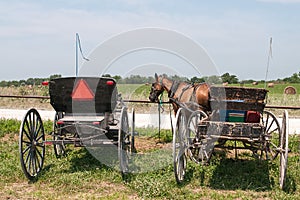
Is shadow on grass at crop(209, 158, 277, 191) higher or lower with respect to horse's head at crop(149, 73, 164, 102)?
lower

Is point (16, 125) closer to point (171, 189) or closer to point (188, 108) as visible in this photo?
point (188, 108)

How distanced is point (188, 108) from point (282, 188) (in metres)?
3.10

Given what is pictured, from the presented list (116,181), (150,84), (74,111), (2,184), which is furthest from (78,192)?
(150,84)

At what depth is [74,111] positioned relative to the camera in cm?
736

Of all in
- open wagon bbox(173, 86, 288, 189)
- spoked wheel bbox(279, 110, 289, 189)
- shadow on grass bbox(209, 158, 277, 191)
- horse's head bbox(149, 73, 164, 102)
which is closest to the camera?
spoked wheel bbox(279, 110, 289, 189)

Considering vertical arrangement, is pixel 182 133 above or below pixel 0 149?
above

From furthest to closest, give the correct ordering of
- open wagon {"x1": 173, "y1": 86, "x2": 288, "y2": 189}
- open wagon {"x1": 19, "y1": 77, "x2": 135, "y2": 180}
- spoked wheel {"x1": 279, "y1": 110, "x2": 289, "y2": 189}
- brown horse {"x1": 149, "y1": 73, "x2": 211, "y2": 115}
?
brown horse {"x1": 149, "y1": 73, "x2": 211, "y2": 115}
open wagon {"x1": 19, "y1": 77, "x2": 135, "y2": 180}
open wagon {"x1": 173, "y1": 86, "x2": 288, "y2": 189}
spoked wheel {"x1": 279, "y1": 110, "x2": 289, "y2": 189}

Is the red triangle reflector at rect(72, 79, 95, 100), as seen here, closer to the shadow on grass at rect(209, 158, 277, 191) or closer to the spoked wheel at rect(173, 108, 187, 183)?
the spoked wheel at rect(173, 108, 187, 183)

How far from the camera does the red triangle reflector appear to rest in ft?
23.2

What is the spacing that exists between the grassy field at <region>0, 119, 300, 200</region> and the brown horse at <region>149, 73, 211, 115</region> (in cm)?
120

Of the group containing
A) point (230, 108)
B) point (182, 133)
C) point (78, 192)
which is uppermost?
point (230, 108)

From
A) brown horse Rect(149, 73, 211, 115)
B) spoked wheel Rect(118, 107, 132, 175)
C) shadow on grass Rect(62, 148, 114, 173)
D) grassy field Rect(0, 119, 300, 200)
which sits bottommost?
grassy field Rect(0, 119, 300, 200)

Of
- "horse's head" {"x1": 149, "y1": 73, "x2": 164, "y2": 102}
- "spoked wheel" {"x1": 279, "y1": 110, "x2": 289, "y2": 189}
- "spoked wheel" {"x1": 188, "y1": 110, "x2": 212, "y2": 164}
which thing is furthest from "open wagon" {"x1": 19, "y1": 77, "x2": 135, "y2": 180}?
"horse's head" {"x1": 149, "y1": 73, "x2": 164, "y2": 102}

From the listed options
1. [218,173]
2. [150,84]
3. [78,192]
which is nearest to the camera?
[78,192]
